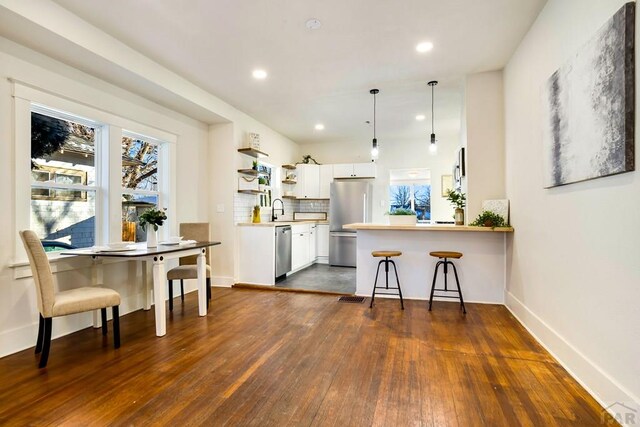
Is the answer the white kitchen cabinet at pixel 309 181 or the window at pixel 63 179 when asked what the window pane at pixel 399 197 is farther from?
the window at pixel 63 179

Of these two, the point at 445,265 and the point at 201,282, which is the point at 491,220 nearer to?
the point at 445,265

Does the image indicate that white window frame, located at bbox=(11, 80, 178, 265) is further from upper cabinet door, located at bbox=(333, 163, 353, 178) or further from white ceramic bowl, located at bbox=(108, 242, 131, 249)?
upper cabinet door, located at bbox=(333, 163, 353, 178)

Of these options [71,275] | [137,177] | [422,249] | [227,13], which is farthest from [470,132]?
[71,275]

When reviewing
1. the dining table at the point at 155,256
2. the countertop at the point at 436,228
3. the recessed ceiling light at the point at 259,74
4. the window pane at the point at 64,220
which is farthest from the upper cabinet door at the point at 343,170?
the window pane at the point at 64,220

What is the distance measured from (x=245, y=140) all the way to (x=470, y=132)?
10.9 ft

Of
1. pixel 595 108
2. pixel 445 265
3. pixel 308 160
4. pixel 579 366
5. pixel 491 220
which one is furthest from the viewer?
pixel 308 160

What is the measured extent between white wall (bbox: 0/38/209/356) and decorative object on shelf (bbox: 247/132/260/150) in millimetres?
1186

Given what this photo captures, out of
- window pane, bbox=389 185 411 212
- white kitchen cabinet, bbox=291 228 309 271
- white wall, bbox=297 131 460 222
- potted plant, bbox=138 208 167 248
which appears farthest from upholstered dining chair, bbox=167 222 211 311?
window pane, bbox=389 185 411 212

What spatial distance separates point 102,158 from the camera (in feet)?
10.8

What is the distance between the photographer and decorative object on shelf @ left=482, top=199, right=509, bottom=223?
350 cm

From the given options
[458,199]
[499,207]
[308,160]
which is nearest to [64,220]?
[458,199]

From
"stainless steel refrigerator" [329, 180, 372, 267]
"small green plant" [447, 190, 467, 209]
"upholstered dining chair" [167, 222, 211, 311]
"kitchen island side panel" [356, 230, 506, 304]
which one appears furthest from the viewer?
"stainless steel refrigerator" [329, 180, 372, 267]

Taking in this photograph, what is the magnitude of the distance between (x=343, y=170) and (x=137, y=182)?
4.05 metres

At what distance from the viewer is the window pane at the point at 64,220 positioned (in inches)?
110
